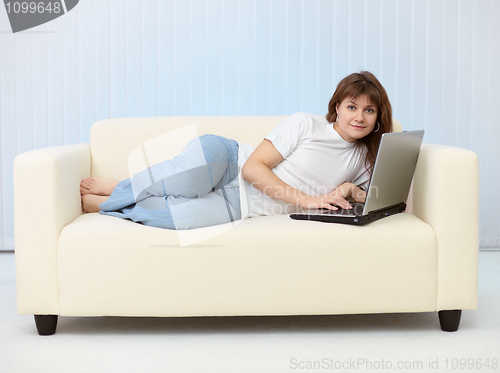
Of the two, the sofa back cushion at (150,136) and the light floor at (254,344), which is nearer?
the light floor at (254,344)

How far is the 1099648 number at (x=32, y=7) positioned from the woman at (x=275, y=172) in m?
1.56

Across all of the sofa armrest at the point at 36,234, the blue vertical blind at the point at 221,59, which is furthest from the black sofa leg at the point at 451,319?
the blue vertical blind at the point at 221,59

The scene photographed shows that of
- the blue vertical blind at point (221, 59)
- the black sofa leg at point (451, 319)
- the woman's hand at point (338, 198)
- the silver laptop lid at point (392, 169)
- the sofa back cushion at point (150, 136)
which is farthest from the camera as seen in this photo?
the blue vertical blind at point (221, 59)

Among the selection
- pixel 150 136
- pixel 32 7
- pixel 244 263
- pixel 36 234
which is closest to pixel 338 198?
pixel 244 263

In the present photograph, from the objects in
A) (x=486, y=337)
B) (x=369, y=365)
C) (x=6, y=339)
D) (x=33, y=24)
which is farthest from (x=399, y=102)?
(x=6, y=339)

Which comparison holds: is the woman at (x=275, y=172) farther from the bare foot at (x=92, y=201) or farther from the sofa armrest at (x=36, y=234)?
the sofa armrest at (x=36, y=234)

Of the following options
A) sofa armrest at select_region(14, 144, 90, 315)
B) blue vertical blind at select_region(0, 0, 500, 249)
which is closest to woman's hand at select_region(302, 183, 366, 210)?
sofa armrest at select_region(14, 144, 90, 315)

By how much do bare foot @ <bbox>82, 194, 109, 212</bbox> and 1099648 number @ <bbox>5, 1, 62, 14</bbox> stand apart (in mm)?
1616

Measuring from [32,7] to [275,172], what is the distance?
2053mm

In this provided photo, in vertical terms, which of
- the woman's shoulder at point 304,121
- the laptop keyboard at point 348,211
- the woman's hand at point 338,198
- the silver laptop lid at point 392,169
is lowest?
the laptop keyboard at point 348,211

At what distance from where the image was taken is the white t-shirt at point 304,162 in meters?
1.84

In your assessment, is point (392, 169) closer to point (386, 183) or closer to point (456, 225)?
point (386, 183)

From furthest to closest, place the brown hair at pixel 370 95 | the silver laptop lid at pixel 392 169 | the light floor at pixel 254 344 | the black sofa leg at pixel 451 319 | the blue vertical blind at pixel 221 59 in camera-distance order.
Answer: the blue vertical blind at pixel 221 59
the brown hair at pixel 370 95
the black sofa leg at pixel 451 319
the silver laptop lid at pixel 392 169
the light floor at pixel 254 344

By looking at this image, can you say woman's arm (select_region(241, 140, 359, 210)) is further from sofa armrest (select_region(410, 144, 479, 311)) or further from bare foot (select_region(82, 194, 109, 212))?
bare foot (select_region(82, 194, 109, 212))
